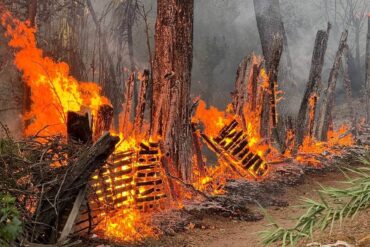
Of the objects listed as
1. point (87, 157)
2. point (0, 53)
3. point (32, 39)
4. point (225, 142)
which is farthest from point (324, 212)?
point (0, 53)

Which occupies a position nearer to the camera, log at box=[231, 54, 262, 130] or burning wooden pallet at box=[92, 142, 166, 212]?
burning wooden pallet at box=[92, 142, 166, 212]

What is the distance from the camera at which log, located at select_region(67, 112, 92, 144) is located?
5.41 m

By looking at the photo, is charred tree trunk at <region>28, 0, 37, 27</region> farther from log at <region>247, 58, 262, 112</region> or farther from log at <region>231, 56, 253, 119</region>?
log at <region>247, 58, 262, 112</region>

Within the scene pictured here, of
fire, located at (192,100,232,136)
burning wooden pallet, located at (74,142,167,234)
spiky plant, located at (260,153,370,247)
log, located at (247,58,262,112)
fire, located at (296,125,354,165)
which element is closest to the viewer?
spiky plant, located at (260,153,370,247)

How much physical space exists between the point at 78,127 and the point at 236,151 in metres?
4.43

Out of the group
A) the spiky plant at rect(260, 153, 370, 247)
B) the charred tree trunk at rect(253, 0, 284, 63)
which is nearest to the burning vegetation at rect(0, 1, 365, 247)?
the charred tree trunk at rect(253, 0, 284, 63)

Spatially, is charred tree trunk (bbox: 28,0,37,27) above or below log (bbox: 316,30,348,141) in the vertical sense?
above

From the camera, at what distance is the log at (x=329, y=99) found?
1252 cm

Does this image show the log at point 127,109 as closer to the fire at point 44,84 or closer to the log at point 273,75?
the fire at point 44,84

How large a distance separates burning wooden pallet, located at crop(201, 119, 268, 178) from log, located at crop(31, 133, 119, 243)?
416 cm

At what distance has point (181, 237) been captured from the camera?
6.49 meters

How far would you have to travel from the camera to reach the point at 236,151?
9.14 meters

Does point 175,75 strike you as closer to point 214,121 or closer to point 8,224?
point 214,121

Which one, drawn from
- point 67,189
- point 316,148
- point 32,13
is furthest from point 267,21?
point 67,189
